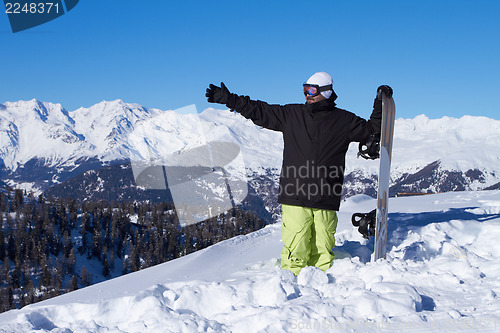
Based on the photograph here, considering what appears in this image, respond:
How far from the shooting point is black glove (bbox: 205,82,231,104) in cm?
613

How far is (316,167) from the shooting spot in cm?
572

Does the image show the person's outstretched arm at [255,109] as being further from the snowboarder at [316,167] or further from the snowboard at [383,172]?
the snowboard at [383,172]

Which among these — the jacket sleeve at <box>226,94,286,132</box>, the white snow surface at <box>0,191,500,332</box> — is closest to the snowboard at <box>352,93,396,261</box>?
the white snow surface at <box>0,191,500,332</box>

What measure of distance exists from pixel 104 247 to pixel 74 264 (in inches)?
446

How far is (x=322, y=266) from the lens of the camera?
5.73 metres

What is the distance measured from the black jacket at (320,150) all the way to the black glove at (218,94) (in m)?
0.97

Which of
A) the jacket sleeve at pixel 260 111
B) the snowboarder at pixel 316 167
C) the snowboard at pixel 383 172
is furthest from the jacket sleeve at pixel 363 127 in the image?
the jacket sleeve at pixel 260 111

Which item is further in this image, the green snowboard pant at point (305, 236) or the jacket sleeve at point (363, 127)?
the green snowboard pant at point (305, 236)

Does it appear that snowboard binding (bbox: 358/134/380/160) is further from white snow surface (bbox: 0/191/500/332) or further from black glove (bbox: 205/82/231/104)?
black glove (bbox: 205/82/231/104)

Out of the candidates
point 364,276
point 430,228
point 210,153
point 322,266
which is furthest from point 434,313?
point 210,153

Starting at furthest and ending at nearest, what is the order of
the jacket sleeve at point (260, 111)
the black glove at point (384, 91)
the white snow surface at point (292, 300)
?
the jacket sleeve at point (260, 111) < the black glove at point (384, 91) < the white snow surface at point (292, 300)

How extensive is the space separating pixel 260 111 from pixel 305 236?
1.75 meters

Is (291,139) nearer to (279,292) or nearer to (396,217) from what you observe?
(279,292)

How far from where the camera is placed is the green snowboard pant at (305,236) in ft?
18.8
